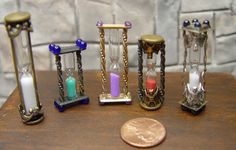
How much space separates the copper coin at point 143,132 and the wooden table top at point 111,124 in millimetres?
18

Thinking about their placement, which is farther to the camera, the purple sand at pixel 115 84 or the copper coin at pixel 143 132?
the purple sand at pixel 115 84

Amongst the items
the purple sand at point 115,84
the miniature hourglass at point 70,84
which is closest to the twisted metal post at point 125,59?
the purple sand at point 115,84

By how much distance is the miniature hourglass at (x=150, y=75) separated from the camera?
109 centimetres

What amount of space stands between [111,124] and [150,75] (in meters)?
0.22

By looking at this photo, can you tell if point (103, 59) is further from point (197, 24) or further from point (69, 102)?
point (197, 24)

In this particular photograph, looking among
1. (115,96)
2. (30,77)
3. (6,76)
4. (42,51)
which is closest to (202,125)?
(115,96)

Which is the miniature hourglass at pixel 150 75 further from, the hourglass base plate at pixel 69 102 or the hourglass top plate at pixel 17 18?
the hourglass top plate at pixel 17 18

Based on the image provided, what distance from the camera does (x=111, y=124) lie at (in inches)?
43.1

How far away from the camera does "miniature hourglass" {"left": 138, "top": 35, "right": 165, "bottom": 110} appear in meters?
1.09

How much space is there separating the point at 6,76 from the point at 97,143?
2.79ft

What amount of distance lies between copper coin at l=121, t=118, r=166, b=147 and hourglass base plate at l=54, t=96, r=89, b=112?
198 mm

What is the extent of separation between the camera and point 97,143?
100 cm

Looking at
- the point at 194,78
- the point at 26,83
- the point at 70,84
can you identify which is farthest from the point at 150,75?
the point at 26,83

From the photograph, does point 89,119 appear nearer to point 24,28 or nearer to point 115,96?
point 115,96
